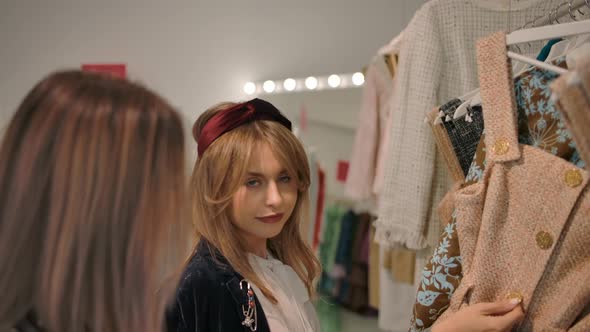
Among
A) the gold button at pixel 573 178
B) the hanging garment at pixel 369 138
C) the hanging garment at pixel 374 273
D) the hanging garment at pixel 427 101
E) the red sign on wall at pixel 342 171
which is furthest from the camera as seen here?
the red sign on wall at pixel 342 171

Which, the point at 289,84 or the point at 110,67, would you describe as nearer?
the point at 110,67

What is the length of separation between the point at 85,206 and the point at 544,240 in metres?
0.73

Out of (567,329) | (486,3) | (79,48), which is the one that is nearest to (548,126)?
(567,329)

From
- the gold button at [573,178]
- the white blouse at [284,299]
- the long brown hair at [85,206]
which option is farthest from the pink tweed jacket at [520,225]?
the long brown hair at [85,206]

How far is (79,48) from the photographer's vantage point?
1.85 m

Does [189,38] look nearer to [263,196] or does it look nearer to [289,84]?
[289,84]

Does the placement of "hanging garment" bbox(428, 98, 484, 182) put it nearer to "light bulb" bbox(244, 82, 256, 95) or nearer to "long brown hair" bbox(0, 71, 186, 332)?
"long brown hair" bbox(0, 71, 186, 332)

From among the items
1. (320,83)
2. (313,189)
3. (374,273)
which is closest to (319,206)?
→ (313,189)

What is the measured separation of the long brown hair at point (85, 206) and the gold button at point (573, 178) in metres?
0.64

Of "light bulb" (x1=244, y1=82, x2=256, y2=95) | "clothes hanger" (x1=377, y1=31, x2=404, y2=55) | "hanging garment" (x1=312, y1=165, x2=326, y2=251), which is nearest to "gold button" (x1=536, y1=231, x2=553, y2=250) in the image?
"clothes hanger" (x1=377, y1=31, x2=404, y2=55)

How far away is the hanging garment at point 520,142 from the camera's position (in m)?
1.05

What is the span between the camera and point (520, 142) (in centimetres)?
111

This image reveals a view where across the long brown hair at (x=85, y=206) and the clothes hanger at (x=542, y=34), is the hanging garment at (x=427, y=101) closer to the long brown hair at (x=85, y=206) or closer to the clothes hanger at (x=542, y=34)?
the clothes hanger at (x=542, y=34)

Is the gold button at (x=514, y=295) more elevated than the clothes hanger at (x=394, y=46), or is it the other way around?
the clothes hanger at (x=394, y=46)
